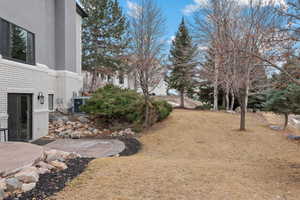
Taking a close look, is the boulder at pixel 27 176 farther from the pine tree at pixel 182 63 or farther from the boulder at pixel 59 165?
the pine tree at pixel 182 63

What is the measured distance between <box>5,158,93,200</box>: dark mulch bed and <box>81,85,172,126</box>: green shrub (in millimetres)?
5596

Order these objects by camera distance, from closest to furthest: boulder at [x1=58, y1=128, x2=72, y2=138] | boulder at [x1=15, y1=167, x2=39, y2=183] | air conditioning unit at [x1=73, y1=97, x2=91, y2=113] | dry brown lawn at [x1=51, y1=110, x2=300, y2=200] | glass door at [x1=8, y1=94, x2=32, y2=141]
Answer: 1. dry brown lawn at [x1=51, y1=110, x2=300, y2=200]
2. boulder at [x1=15, y1=167, x2=39, y2=183]
3. glass door at [x1=8, y1=94, x2=32, y2=141]
4. boulder at [x1=58, y1=128, x2=72, y2=138]
5. air conditioning unit at [x1=73, y1=97, x2=91, y2=113]

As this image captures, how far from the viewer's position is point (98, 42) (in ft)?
75.1

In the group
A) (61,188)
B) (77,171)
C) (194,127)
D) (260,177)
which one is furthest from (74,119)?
(260,177)

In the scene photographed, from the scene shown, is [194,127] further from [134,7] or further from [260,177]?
[134,7]

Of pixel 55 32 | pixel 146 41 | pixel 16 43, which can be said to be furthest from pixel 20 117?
pixel 55 32

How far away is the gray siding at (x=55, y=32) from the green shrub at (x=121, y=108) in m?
3.75

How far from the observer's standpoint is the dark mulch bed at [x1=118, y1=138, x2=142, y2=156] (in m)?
7.18

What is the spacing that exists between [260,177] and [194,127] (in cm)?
627

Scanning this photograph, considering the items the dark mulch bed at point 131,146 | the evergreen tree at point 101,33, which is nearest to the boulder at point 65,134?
the dark mulch bed at point 131,146

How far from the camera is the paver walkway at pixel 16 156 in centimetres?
398

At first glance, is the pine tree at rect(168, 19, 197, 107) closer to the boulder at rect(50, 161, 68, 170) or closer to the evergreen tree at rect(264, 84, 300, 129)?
the evergreen tree at rect(264, 84, 300, 129)

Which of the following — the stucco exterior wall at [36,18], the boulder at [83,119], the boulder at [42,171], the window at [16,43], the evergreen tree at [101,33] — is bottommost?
the boulder at [42,171]

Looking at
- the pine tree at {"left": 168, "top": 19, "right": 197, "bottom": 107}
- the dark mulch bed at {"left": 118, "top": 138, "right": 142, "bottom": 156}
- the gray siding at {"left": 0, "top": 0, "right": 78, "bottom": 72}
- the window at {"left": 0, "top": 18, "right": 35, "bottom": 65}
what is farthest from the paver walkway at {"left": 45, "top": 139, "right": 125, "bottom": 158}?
the pine tree at {"left": 168, "top": 19, "right": 197, "bottom": 107}
